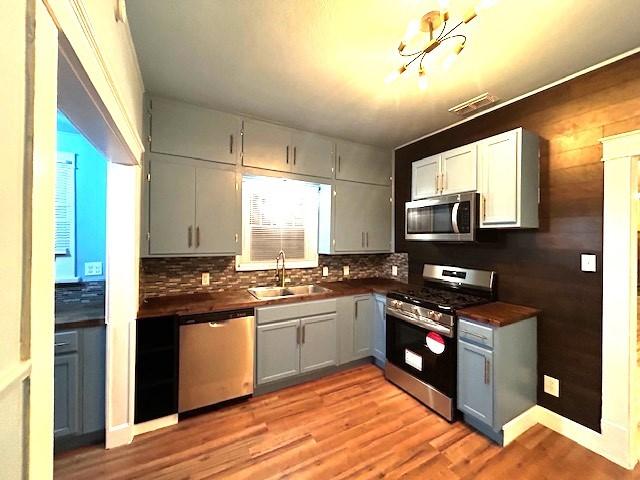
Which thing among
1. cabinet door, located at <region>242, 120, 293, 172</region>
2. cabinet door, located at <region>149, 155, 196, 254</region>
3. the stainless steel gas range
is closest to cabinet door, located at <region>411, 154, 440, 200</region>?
the stainless steel gas range

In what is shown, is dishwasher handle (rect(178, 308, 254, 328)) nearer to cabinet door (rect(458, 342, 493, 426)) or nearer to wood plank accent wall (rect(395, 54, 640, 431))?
cabinet door (rect(458, 342, 493, 426))

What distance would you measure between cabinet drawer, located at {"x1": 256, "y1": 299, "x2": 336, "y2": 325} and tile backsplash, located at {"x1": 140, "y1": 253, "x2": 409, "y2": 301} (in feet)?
1.80

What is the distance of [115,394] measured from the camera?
1.85m

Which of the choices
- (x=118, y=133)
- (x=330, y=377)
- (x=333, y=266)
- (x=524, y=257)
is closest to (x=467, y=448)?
(x=330, y=377)

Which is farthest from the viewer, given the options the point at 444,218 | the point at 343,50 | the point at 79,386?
the point at 444,218

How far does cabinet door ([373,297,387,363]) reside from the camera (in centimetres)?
287

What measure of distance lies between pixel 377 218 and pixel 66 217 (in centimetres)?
300

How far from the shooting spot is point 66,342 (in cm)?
174

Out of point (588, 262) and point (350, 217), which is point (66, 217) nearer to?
point (350, 217)

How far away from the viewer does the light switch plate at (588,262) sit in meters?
1.81

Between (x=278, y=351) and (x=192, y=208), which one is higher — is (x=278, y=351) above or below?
below

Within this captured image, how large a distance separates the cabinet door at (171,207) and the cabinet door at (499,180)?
240cm

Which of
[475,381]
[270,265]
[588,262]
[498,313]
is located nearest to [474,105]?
[588,262]

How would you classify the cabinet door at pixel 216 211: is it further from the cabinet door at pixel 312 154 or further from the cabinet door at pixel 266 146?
the cabinet door at pixel 312 154
